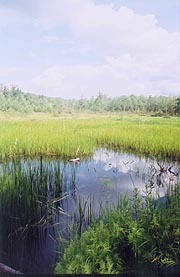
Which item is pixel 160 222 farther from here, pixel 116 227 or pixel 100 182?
pixel 100 182

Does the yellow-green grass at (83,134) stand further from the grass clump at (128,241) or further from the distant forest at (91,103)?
the grass clump at (128,241)

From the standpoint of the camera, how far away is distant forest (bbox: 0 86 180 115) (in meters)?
1.68

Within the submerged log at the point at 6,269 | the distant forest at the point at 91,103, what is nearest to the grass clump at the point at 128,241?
the submerged log at the point at 6,269

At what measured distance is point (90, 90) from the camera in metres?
1.66

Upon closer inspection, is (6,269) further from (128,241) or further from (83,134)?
(83,134)

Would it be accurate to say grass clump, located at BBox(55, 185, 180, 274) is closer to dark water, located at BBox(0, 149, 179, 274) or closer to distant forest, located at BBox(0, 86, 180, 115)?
dark water, located at BBox(0, 149, 179, 274)

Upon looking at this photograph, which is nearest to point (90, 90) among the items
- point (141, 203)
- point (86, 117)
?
point (86, 117)

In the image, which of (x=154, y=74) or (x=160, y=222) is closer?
(x=160, y=222)

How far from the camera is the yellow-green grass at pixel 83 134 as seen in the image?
1.68 meters

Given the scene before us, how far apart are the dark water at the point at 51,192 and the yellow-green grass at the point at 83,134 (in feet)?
0.18

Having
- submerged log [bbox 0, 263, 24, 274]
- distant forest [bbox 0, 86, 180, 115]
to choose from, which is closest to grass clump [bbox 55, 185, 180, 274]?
submerged log [bbox 0, 263, 24, 274]

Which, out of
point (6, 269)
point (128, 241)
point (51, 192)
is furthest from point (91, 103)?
point (6, 269)

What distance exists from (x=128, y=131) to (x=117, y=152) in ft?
0.39

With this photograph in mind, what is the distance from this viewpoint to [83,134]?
171cm
